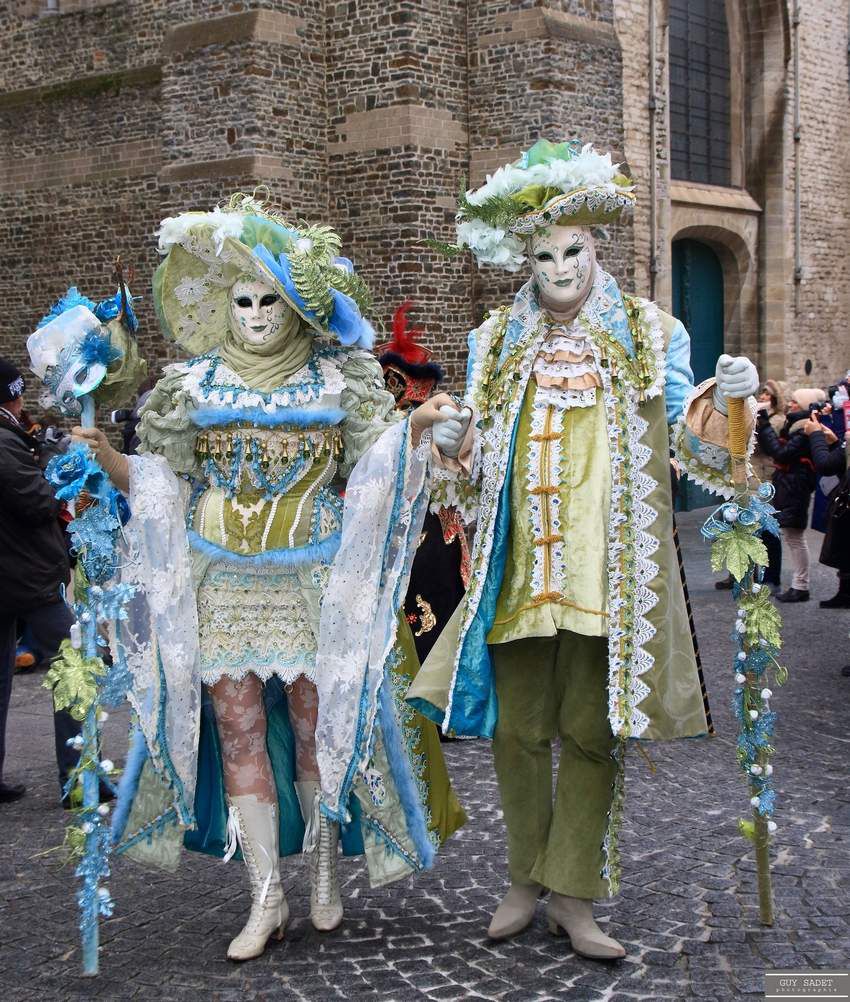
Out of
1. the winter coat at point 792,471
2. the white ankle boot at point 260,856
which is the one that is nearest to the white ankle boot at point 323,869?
the white ankle boot at point 260,856

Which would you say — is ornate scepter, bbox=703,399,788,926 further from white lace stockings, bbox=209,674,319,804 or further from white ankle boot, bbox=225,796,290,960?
white ankle boot, bbox=225,796,290,960

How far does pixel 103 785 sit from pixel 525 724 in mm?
2613

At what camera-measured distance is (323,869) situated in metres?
4.37

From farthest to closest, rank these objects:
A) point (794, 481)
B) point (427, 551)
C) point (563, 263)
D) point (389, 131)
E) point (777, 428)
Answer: point (389, 131)
point (777, 428)
point (794, 481)
point (427, 551)
point (563, 263)

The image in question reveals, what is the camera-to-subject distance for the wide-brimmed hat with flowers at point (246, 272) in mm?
4262

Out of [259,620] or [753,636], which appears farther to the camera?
[259,620]

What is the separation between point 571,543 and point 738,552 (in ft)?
1.64

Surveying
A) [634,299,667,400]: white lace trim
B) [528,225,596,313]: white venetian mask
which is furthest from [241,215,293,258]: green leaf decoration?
[634,299,667,400]: white lace trim

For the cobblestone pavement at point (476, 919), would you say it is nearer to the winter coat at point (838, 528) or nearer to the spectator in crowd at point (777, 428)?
the winter coat at point (838, 528)

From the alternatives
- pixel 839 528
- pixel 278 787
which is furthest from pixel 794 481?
pixel 278 787

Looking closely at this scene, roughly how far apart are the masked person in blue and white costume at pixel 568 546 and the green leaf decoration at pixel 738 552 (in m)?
0.13

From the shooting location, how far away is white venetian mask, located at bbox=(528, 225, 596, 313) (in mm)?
4176

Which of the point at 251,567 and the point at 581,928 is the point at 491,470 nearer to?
the point at 251,567

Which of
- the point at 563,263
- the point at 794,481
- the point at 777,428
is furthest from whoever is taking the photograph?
the point at 777,428
